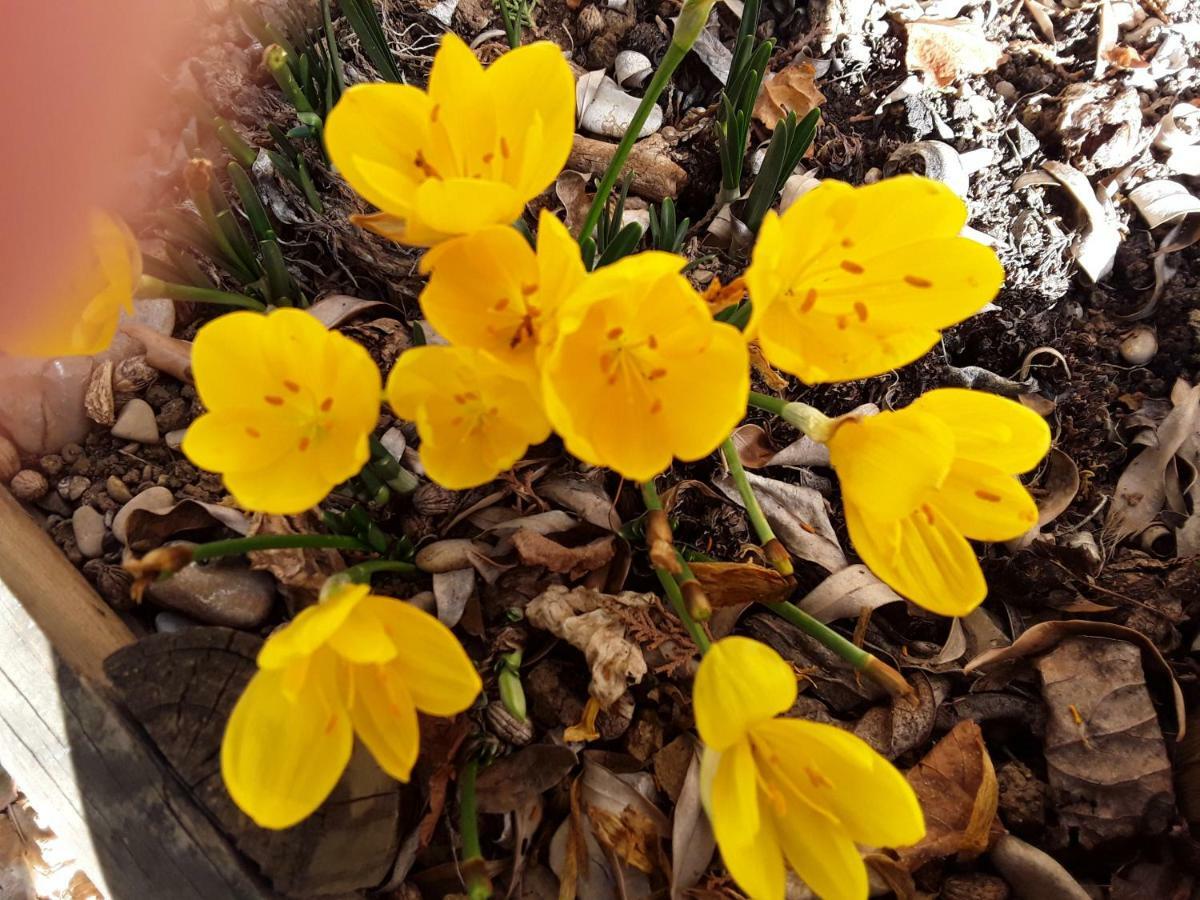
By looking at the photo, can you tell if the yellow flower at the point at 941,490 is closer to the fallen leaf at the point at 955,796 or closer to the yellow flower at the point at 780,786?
the yellow flower at the point at 780,786

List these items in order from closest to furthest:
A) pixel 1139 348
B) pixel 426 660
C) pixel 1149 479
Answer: pixel 426 660 < pixel 1149 479 < pixel 1139 348

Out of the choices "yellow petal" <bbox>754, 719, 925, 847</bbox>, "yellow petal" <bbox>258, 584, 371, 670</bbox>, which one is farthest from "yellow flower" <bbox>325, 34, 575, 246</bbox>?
"yellow petal" <bbox>754, 719, 925, 847</bbox>

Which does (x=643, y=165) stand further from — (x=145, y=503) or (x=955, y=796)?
(x=955, y=796)

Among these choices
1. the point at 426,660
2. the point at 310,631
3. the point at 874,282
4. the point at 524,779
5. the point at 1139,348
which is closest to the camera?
the point at 310,631

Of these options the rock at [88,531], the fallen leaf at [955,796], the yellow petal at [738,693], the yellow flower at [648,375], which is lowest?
the fallen leaf at [955,796]

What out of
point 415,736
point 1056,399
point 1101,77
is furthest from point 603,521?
point 1101,77

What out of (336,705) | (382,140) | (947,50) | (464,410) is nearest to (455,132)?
(382,140)

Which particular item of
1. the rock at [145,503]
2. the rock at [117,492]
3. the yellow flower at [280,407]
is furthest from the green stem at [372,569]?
the rock at [117,492]

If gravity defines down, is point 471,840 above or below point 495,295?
below
